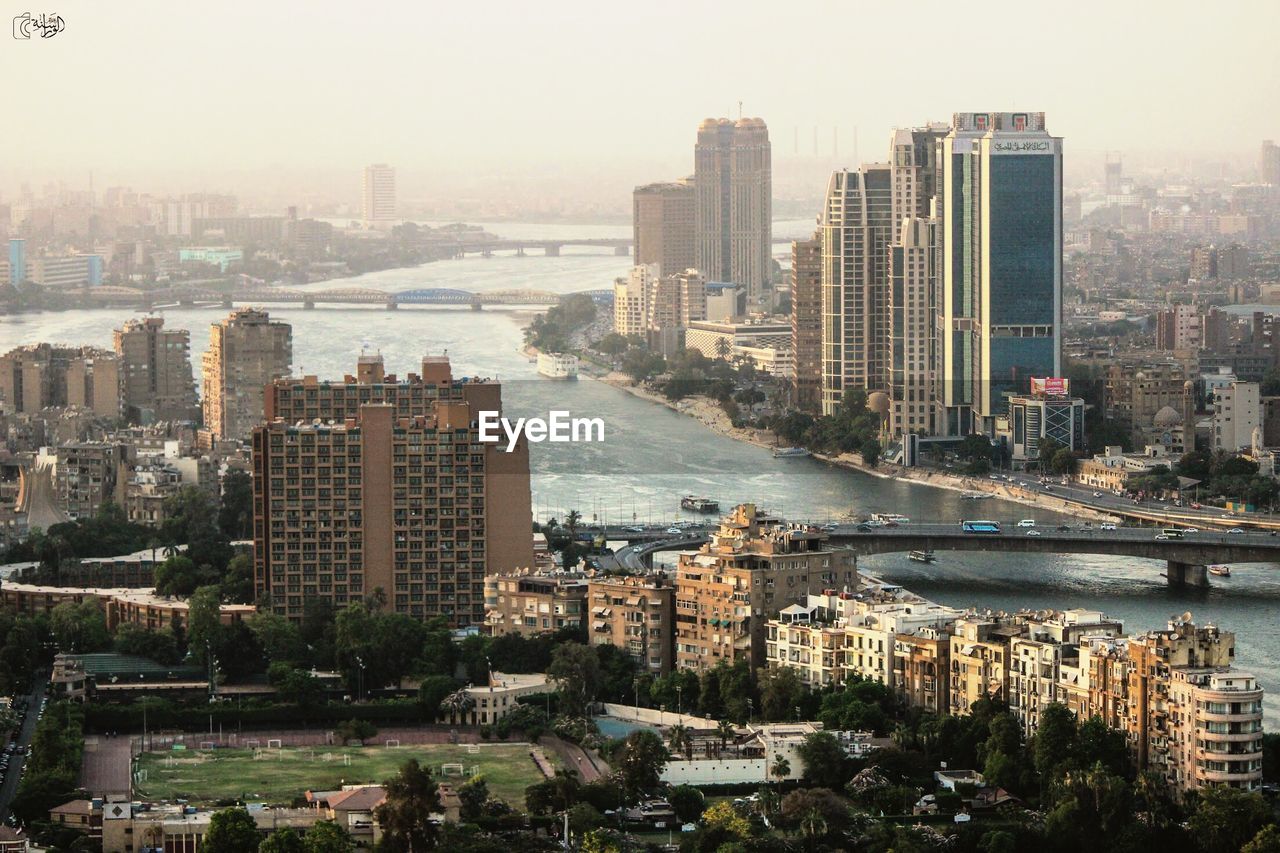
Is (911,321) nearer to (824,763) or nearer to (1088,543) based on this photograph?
(1088,543)

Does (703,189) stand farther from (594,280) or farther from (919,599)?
A: (919,599)

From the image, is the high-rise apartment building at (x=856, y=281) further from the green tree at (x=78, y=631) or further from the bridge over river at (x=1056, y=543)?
the green tree at (x=78, y=631)

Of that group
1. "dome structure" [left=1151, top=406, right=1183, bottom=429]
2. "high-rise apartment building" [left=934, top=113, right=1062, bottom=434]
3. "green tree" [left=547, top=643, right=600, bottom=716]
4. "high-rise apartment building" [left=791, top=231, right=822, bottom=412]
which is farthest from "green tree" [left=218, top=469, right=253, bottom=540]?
"high-rise apartment building" [left=791, top=231, right=822, bottom=412]

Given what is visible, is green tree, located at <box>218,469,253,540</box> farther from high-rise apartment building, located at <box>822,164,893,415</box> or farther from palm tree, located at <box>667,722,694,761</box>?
high-rise apartment building, located at <box>822,164,893,415</box>

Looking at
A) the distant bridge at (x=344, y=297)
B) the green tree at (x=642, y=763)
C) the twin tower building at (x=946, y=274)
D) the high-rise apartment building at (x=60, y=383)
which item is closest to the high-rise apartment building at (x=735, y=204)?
the distant bridge at (x=344, y=297)

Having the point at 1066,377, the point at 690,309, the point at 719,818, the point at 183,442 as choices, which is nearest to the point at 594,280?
the point at 690,309
